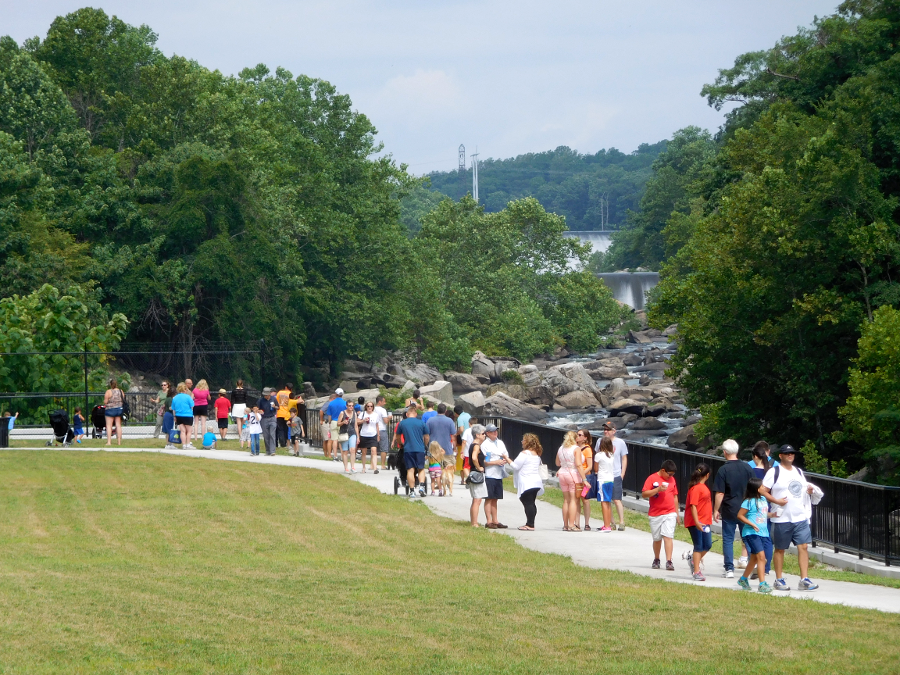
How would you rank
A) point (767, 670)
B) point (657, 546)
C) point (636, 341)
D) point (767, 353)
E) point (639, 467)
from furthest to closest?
point (636, 341) < point (767, 353) < point (639, 467) < point (657, 546) < point (767, 670)

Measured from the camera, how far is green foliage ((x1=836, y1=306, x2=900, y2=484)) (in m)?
26.2

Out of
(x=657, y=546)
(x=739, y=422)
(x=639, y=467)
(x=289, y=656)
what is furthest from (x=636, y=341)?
(x=289, y=656)

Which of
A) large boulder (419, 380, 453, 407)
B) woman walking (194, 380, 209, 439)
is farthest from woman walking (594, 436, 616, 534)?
large boulder (419, 380, 453, 407)

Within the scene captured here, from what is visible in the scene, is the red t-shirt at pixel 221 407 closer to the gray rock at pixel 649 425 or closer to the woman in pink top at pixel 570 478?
the woman in pink top at pixel 570 478

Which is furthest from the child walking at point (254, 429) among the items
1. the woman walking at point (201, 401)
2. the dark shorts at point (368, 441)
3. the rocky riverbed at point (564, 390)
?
the rocky riverbed at point (564, 390)

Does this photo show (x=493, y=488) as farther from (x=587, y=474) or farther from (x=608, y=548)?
(x=608, y=548)

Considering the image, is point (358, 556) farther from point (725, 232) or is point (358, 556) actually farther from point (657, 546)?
point (725, 232)

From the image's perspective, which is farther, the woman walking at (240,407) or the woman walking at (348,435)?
the woman walking at (240,407)

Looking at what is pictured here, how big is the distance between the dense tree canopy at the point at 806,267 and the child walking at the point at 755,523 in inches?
731

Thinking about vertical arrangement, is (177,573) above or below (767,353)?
below

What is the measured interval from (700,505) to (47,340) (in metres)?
25.3

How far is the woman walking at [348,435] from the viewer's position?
22.8m

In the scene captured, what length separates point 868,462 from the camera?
95.5 ft

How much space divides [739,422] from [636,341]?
58.7 metres
